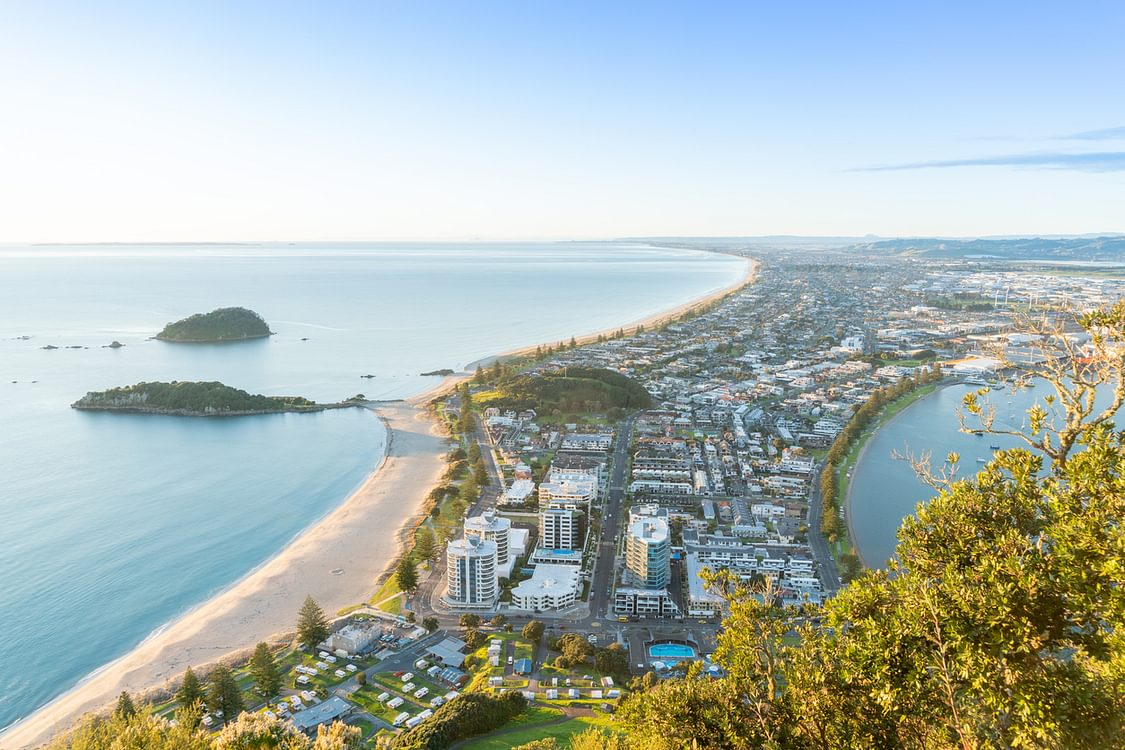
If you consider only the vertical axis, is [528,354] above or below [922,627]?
below

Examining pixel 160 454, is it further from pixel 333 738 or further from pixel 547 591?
pixel 333 738

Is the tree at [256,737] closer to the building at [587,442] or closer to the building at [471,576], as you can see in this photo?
the building at [471,576]

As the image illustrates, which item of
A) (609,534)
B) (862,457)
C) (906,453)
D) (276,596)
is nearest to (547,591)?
(609,534)

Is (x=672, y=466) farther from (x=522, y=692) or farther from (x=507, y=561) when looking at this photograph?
(x=522, y=692)

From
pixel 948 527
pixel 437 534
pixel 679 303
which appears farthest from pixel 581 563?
pixel 679 303

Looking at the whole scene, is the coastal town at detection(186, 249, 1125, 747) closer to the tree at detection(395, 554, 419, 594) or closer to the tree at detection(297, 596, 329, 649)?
the tree at detection(395, 554, 419, 594)

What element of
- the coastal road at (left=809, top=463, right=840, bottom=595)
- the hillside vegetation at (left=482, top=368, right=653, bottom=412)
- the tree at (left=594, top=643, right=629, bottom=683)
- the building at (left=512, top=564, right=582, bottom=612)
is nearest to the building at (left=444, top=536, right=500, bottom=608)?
the building at (left=512, top=564, right=582, bottom=612)

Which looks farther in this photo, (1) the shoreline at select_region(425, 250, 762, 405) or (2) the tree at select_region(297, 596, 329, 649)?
(1) the shoreline at select_region(425, 250, 762, 405)
